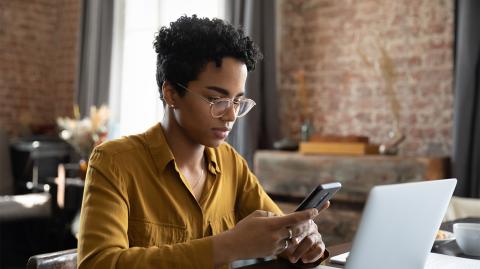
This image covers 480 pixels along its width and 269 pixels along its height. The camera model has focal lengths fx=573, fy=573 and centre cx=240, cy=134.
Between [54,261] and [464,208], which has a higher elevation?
[54,261]

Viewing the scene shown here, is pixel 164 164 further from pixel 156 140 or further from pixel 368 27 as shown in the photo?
pixel 368 27

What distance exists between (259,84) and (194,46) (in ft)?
9.57

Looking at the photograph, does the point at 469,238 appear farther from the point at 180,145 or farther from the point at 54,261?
the point at 54,261

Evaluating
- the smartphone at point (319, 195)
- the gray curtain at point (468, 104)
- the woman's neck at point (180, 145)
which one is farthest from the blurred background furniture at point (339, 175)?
the smartphone at point (319, 195)

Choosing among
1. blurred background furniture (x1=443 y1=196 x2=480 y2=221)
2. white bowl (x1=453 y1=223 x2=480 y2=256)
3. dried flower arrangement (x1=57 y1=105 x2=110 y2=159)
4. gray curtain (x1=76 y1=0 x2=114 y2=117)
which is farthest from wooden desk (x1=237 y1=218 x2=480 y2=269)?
gray curtain (x1=76 y1=0 x2=114 y2=117)

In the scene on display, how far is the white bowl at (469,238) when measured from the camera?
1.51 m

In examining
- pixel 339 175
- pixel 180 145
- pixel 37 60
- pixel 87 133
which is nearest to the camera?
pixel 180 145

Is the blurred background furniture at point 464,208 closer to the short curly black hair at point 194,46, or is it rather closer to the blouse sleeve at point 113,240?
the short curly black hair at point 194,46

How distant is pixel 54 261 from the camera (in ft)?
4.15

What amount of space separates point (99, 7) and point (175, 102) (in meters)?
4.32

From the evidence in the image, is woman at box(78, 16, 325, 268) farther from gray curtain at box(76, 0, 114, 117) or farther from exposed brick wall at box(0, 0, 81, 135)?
exposed brick wall at box(0, 0, 81, 135)

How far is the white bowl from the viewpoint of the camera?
Answer: 1507 millimetres

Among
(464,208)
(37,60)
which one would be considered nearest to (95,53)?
(37,60)

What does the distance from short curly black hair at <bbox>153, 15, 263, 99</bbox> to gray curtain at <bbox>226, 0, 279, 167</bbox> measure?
9.19ft
